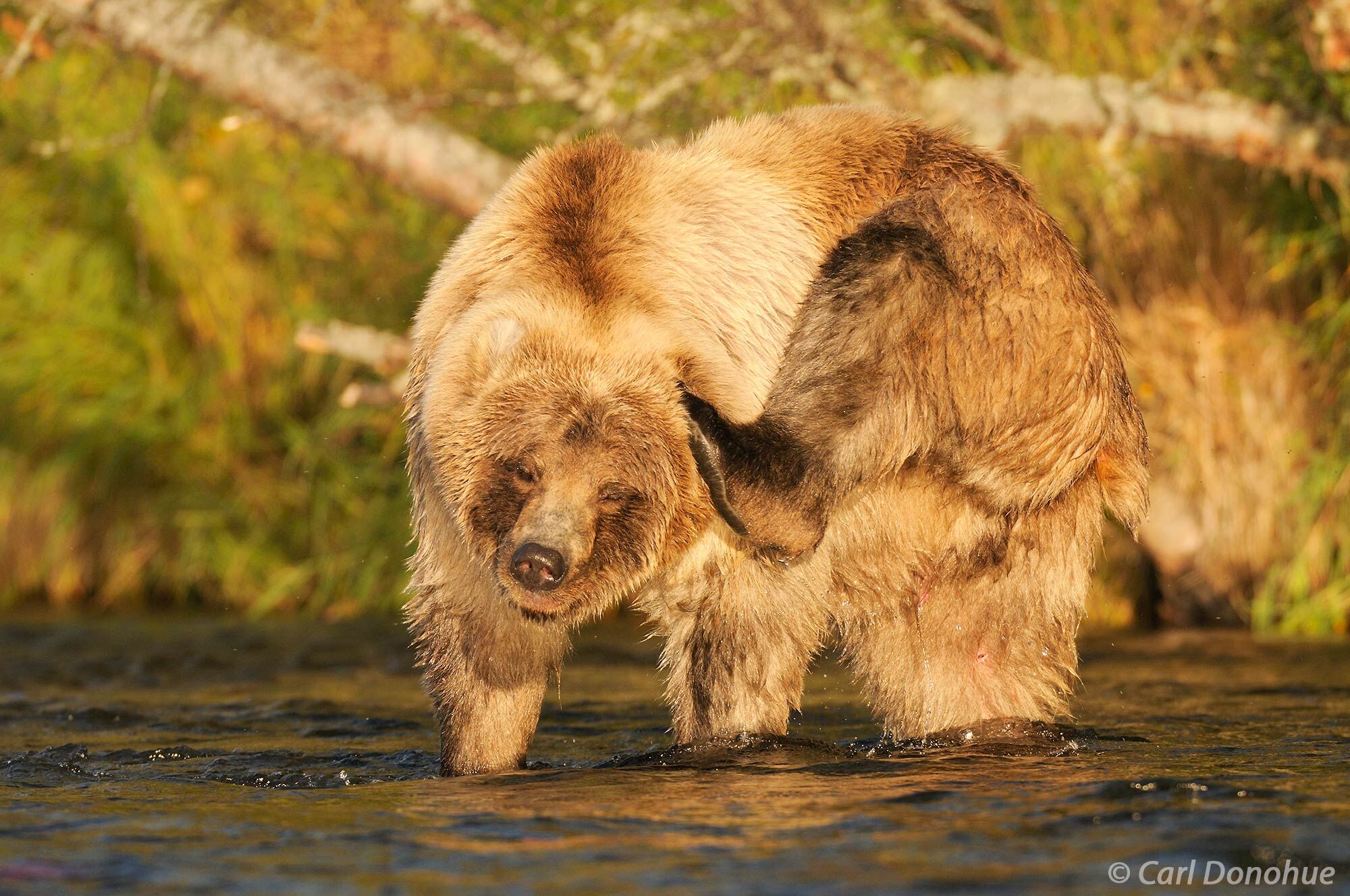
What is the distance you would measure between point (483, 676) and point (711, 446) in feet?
2.86

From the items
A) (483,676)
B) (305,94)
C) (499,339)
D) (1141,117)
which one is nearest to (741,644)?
(483,676)

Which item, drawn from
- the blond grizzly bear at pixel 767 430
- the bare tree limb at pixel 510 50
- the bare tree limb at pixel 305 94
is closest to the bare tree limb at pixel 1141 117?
the bare tree limb at pixel 510 50

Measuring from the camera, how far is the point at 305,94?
7.56 metres

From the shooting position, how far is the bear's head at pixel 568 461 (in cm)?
380

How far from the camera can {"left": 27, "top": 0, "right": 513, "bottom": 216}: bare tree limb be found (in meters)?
7.44

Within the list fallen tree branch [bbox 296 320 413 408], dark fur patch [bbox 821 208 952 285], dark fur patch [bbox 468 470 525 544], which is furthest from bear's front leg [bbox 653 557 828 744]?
fallen tree branch [bbox 296 320 413 408]

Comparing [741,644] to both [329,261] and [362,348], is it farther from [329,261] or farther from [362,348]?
[329,261]

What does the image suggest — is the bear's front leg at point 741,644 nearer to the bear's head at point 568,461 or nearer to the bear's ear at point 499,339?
the bear's head at point 568,461

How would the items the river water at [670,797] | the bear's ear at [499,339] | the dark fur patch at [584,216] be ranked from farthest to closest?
1. the dark fur patch at [584,216]
2. the bear's ear at [499,339]
3. the river water at [670,797]

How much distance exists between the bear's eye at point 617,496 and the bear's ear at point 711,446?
167 millimetres

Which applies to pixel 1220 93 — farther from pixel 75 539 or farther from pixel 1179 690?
pixel 75 539

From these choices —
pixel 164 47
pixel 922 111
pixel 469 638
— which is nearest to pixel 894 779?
pixel 469 638

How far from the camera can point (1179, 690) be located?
19.5ft

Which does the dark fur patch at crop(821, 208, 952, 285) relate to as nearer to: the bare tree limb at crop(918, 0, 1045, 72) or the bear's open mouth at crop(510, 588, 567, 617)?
the bear's open mouth at crop(510, 588, 567, 617)
